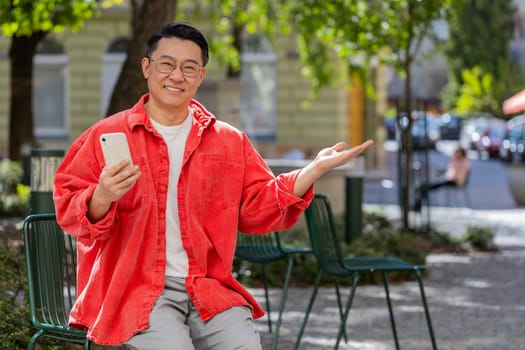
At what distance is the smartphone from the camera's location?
164 inches

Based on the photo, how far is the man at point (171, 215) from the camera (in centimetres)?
450

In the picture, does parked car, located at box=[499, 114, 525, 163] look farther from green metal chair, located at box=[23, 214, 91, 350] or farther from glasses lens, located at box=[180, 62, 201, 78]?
glasses lens, located at box=[180, 62, 201, 78]

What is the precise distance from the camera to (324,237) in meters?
7.23

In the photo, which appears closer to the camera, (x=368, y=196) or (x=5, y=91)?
(x=368, y=196)

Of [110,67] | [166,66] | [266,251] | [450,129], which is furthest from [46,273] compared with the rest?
[450,129]

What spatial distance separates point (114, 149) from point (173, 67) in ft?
2.05

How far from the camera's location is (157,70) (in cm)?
472

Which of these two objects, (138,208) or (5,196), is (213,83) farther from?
(138,208)

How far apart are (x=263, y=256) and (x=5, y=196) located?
40.0ft

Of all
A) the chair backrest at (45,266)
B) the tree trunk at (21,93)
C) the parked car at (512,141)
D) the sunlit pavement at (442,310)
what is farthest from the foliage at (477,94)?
the chair backrest at (45,266)

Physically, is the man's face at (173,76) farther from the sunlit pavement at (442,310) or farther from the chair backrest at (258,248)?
the sunlit pavement at (442,310)

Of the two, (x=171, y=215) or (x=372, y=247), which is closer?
(x=171, y=215)

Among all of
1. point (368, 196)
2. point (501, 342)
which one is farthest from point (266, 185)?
point (368, 196)

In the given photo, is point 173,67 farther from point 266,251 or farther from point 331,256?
point 266,251
